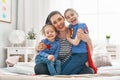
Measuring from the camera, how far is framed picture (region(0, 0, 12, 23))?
13.9 ft

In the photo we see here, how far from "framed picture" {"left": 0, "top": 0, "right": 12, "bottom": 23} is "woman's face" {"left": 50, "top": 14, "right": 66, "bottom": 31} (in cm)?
277

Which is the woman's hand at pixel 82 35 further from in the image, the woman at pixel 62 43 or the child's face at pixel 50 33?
the child's face at pixel 50 33

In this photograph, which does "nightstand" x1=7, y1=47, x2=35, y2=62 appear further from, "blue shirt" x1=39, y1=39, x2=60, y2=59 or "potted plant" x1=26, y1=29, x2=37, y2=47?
"blue shirt" x1=39, y1=39, x2=60, y2=59

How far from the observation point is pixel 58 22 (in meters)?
1.58

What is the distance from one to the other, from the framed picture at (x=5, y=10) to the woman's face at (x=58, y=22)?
9.10 feet

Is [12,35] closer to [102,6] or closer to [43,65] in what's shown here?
[102,6]

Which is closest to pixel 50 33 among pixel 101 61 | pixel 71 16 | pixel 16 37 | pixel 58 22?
pixel 58 22

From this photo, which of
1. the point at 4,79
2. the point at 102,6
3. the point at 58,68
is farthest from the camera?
the point at 102,6

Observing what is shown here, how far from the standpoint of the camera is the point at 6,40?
14.5 feet

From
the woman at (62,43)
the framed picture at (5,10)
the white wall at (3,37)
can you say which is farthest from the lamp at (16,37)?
the woman at (62,43)

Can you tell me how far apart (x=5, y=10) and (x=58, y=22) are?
297 cm

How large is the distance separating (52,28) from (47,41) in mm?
96

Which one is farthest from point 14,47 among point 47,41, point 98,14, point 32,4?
point 47,41

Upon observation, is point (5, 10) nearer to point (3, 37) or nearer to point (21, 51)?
point (3, 37)
